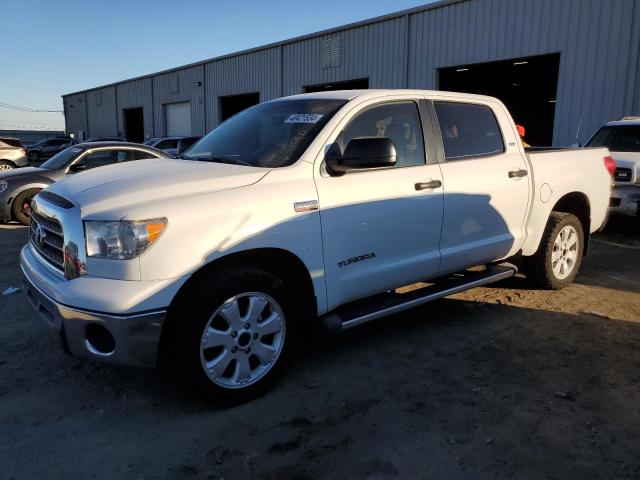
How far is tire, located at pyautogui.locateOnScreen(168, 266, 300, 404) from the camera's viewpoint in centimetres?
288

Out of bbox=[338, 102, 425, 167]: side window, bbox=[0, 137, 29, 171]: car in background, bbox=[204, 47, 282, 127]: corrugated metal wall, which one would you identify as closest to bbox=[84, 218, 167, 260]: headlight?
bbox=[338, 102, 425, 167]: side window

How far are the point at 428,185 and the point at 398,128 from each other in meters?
0.49

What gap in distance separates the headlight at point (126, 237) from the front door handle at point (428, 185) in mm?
1876

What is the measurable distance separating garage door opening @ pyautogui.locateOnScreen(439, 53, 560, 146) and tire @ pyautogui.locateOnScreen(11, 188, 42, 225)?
12.4 m

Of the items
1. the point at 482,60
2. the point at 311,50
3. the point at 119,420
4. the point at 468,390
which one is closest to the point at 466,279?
the point at 468,390

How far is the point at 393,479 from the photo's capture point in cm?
251

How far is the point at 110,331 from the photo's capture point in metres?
2.73

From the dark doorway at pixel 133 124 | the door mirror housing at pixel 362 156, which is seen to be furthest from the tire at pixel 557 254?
the dark doorway at pixel 133 124

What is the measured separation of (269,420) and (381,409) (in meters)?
0.66

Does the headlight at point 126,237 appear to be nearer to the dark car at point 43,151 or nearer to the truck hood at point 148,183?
the truck hood at point 148,183

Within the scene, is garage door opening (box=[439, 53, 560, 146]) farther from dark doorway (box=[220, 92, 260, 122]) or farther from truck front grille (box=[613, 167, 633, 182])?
dark doorway (box=[220, 92, 260, 122])

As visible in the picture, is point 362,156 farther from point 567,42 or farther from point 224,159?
point 567,42

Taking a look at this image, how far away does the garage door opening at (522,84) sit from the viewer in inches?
695

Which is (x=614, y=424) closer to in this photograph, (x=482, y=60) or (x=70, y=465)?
(x=70, y=465)
